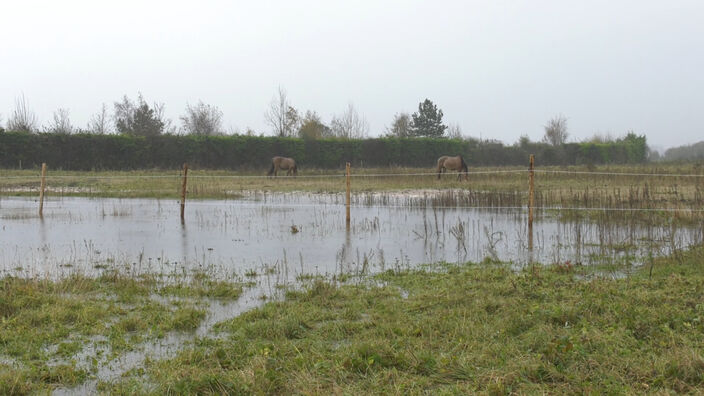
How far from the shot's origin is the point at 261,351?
4.25 m

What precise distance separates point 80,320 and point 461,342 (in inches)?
137

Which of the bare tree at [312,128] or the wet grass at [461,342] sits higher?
the bare tree at [312,128]

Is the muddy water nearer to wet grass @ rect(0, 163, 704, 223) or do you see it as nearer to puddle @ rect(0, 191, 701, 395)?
puddle @ rect(0, 191, 701, 395)

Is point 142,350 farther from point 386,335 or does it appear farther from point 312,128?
point 312,128

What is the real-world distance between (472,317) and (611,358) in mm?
1368

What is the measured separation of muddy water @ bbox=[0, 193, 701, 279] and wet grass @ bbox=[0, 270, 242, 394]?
1109mm

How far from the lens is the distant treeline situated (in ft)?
100

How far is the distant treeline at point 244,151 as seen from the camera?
30.6m

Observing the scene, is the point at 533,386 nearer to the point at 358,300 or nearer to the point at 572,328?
the point at 572,328

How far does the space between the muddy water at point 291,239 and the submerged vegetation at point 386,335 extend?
1.49 metres

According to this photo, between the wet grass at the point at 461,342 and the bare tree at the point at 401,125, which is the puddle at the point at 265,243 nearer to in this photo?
the wet grass at the point at 461,342

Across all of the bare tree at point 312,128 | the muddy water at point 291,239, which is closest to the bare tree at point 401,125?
the bare tree at point 312,128

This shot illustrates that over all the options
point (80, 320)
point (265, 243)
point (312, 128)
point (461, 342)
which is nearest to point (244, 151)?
point (312, 128)

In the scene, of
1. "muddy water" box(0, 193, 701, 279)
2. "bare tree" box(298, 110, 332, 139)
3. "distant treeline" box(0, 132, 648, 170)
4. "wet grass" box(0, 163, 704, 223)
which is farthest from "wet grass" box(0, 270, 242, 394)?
"bare tree" box(298, 110, 332, 139)
